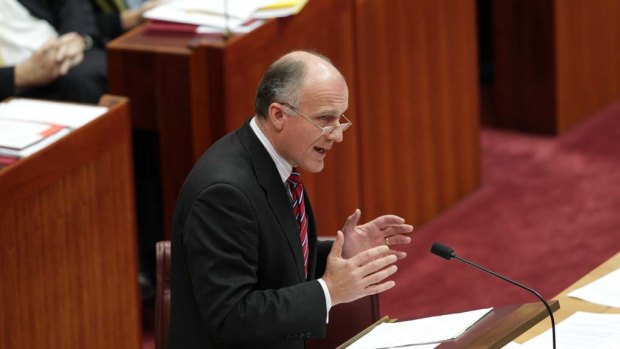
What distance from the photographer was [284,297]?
8.71 feet

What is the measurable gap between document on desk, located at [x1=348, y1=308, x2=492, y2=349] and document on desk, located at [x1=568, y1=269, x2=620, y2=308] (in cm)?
52

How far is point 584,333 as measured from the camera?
294 centimetres

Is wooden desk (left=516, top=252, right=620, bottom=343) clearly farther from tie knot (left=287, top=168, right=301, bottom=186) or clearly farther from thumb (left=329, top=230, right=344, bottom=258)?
tie knot (left=287, top=168, right=301, bottom=186)

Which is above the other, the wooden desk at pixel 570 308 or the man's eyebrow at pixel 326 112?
the man's eyebrow at pixel 326 112

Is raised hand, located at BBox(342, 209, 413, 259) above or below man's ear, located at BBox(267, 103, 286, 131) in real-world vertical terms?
below

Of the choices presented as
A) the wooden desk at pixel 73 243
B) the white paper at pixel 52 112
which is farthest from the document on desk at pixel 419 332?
the white paper at pixel 52 112

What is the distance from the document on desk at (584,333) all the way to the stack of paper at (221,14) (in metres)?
1.70

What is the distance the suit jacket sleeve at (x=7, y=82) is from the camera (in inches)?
173

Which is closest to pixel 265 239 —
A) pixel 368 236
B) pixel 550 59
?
pixel 368 236

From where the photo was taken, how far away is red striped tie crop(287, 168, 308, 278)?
291 centimetres

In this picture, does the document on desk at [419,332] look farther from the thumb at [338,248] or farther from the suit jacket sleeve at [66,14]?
the suit jacket sleeve at [66,14]

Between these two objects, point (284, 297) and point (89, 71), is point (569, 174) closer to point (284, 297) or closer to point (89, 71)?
point (89, 71)

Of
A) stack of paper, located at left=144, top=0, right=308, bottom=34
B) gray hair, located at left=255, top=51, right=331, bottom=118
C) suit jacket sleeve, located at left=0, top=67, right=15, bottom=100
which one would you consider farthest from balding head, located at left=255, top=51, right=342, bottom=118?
suit jacket sleeve, located at left=0, top=67, right=15, bottom=100

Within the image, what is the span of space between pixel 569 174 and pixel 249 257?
345 cm
